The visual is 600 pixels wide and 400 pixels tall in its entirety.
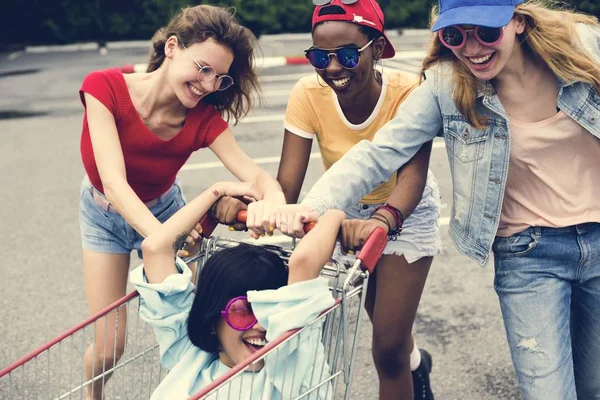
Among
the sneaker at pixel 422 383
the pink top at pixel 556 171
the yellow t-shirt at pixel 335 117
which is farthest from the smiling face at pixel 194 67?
the sneaker at pixel 422 383

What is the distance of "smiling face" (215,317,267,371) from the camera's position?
2.37m

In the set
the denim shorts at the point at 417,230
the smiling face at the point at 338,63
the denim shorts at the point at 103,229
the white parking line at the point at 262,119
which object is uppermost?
the smiling face at the point at 338,63

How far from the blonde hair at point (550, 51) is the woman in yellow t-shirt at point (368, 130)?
46cm

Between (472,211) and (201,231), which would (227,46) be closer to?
(201,231)

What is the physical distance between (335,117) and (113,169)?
0.86 metres

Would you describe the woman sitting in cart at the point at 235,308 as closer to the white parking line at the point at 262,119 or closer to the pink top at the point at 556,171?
the pink top at the point at 556,171

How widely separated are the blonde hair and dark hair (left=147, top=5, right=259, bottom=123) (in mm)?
918

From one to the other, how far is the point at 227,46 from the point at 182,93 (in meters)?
0.24

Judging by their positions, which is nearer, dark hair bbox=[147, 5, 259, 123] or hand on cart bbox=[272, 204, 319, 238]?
hand on cart bbox=[272, 204, 319, 238]

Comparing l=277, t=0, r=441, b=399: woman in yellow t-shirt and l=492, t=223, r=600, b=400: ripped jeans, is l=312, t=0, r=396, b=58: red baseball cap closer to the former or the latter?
l=277, t=0, r=441, b=399: woman in yellow t-shirt

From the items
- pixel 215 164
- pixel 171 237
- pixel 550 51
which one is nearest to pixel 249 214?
pixel 171 237

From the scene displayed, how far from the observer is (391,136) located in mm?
2742

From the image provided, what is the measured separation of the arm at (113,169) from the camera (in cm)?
275

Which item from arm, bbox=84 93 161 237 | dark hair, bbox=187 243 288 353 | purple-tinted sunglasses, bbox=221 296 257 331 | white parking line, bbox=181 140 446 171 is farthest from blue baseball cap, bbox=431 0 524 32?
white parking line, bbox=181 140 446 171
